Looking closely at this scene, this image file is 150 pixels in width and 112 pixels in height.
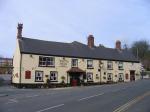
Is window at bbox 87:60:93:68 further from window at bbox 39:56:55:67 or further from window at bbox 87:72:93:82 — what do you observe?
window at bbox 39:56:55:67

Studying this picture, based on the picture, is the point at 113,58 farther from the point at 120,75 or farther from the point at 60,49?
the point at 60,49

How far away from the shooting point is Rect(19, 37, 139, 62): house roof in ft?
184

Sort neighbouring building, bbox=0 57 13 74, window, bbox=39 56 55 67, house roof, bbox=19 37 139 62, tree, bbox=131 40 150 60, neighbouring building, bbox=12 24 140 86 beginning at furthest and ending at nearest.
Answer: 1. tree, bbox=131 40 150 60
2. neighbouring building, bbox=0 57 13 74
3. house roof, bbox=19 37 139 62
4. window, bbox=39 56 55 67
5. neighbouring building, bbox=12 24 140 86

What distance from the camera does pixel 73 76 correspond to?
2383 inches

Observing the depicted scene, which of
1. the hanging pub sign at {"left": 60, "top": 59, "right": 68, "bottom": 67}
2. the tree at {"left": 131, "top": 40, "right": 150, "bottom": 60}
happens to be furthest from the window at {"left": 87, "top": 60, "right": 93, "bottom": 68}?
the tree at {"left": 131, "top": 40, "right": 150, "bottom": 60}

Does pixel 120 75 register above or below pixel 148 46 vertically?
below

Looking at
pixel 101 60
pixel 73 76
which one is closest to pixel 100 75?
pixel 101 60

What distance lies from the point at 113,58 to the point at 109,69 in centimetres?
312

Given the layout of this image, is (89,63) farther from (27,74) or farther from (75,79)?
(27,74)

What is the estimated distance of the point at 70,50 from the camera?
6253 centimetres

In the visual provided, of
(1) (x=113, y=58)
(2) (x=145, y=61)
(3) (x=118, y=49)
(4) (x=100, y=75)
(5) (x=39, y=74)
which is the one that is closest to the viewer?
(5) (x=39, y=74)

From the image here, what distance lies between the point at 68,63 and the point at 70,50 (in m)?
3.37

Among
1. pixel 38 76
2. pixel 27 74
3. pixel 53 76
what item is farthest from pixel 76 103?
pixel 53 76

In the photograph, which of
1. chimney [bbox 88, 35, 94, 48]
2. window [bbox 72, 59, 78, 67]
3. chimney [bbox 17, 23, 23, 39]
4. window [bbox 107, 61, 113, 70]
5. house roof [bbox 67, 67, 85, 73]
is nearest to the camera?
chimney [bbox 17, 23, 23, 39]
